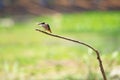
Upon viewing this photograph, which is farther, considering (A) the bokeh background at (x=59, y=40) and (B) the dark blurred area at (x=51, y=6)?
(B) the dark blurred area at (x=51, y=6)

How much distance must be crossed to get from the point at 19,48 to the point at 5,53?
0.72 meters

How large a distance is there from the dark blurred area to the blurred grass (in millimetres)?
651

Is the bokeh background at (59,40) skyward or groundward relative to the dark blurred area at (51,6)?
groundward

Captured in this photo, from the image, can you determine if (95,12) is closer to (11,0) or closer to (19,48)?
(11,0)

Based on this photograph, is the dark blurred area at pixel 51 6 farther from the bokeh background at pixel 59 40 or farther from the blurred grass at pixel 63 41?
the blurred grass at pixel 63 41

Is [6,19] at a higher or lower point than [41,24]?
higher

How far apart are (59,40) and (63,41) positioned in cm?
17

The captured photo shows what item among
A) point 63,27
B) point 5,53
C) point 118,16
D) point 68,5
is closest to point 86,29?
point 63,27

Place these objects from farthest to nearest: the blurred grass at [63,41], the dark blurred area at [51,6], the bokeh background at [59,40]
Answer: the dark blurred area at [51,6]
the blurred grass at [63,41]
the bokeh background at [59,40]

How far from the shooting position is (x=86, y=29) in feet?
38.5

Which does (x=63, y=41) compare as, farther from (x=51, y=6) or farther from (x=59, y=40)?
(x=51, y=6)

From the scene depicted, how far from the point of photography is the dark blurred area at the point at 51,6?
1575 cm

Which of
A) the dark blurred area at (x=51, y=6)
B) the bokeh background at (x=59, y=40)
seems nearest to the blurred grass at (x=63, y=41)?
the bokeh background at (x=59, y=40)

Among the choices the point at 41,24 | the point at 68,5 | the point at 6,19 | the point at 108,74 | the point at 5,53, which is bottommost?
the point at 41,24
